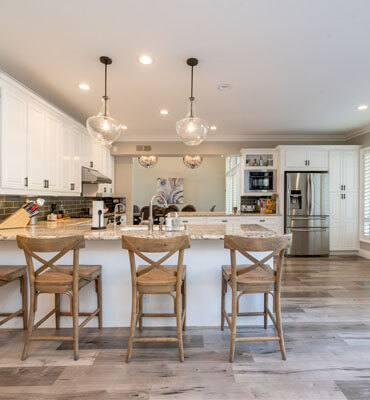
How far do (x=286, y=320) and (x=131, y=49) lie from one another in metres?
3.04

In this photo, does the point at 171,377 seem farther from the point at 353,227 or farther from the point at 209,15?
the point at 353,227

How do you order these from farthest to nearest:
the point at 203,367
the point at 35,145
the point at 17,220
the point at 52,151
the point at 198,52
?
the point at 52,151 → the point at 35,145 → the point at 17,220 → the point at 198,52 → the point at 203,367

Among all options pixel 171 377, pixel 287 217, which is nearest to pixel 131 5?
pixel 171 377

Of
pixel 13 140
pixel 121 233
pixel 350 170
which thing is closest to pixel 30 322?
pixel 121 233

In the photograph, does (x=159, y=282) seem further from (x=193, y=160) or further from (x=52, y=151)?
(x=193, y=160)

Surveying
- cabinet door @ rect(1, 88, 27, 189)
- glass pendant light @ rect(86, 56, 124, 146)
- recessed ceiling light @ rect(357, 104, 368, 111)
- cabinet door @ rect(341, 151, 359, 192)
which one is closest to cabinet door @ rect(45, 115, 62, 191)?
cabinet door @ rect(1, 88, 27, 189)

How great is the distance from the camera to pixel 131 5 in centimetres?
187

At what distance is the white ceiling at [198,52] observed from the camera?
1927 mm

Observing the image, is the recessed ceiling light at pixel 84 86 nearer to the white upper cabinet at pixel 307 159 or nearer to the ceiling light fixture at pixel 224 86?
the ceiling light fixture at pixel 224 86

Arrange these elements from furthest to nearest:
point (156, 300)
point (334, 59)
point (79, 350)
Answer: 1. point (334, 59)
2. point (156, 300)
3. point (79, 350)

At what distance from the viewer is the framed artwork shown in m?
9.52

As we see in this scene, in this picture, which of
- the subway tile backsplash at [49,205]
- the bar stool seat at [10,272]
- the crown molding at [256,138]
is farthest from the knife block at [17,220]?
the crown molding at [256,138]

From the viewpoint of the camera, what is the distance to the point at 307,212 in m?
5.22

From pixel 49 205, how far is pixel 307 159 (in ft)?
16.6
